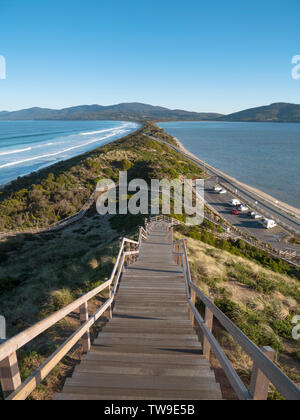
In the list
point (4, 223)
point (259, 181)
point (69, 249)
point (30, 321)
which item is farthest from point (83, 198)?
point (259, 181)

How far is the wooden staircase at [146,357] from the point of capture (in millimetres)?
2664

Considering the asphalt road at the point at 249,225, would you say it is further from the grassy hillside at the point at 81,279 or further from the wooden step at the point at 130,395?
the wooden step at the point at 130,395

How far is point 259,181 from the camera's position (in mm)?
56969

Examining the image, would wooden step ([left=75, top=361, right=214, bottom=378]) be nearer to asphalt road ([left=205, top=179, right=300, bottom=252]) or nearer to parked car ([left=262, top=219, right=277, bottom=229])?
asphalt road ([left=205, top=179, right=300, bottom=252])

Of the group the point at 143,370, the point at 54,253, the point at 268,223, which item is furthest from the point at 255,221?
the point at 143,370

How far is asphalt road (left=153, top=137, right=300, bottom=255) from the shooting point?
28.4 meters

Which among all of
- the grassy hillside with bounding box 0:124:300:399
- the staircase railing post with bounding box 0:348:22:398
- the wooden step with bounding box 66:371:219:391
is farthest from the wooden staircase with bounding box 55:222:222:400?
the grassy hillside with bounding box 0:124:300:399

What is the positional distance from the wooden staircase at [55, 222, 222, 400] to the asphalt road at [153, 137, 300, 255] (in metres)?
25.1

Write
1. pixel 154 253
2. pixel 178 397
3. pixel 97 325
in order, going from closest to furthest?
1. pixel 178 397
2. pixel 97 325
3. pixel 154 253

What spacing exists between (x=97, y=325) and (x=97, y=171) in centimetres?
3677

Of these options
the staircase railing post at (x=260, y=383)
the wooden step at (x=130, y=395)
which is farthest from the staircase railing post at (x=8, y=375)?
the staircase railing post at (x=260, y=383)

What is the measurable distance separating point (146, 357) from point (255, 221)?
1314 inches

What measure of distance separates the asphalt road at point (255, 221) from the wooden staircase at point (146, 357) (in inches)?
988
